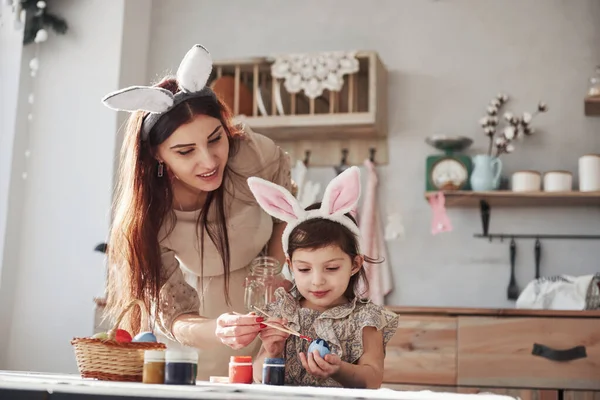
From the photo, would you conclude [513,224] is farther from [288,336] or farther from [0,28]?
[0,28]

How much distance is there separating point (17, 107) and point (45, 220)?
519mm

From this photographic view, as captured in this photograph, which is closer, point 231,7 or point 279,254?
point 279,254

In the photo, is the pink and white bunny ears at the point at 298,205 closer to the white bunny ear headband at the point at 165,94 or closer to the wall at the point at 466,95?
the white bunny ear headband at the point at 165,94

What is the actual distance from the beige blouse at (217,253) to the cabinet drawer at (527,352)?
4.25ft

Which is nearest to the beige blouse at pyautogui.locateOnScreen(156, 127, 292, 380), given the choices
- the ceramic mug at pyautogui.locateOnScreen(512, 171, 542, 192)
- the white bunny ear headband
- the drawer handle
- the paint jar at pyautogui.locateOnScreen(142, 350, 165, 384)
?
the white bunny ear headband

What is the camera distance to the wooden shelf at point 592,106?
3502 mm

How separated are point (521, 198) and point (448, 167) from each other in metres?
0.33

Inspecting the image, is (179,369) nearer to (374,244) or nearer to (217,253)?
(217,253)

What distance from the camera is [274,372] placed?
4.95 feet

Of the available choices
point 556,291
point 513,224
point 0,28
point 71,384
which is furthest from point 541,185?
point 71,384

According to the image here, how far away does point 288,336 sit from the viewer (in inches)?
67.5

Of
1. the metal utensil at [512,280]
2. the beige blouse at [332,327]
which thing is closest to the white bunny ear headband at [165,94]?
the beige blouse at [332,327]

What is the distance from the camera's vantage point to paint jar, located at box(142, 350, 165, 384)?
4.13 feet

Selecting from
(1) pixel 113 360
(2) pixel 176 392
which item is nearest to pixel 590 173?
(1) pixel 113 360
